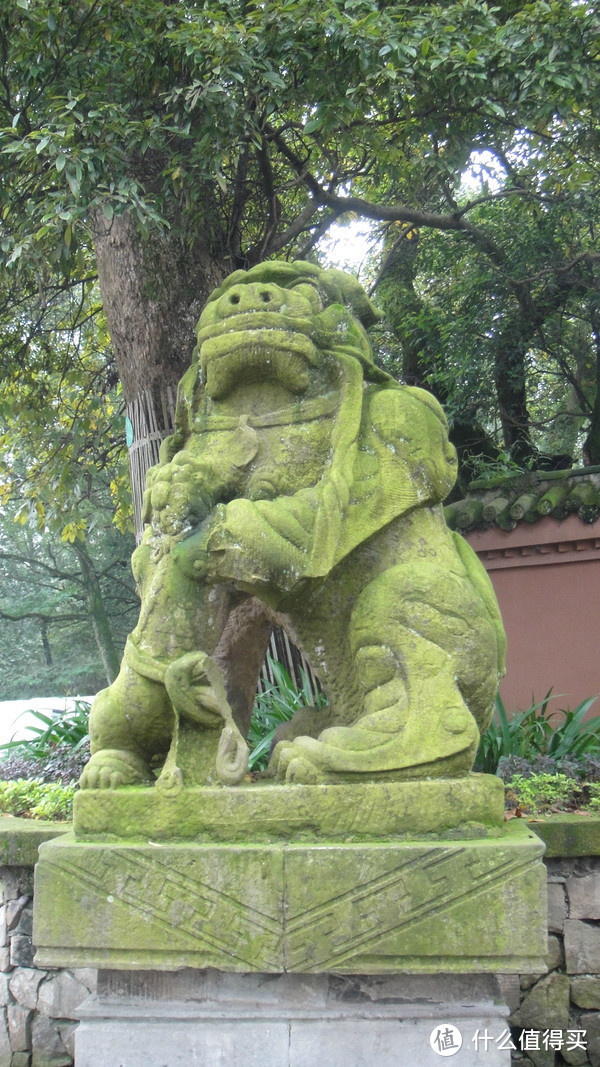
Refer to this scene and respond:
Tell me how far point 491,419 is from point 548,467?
81cm

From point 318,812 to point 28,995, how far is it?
1547 millimetres

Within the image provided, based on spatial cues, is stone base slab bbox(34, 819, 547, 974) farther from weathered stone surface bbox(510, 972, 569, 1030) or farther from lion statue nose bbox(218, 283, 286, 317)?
lion statue nose bbox(218, 283, 286, 317)

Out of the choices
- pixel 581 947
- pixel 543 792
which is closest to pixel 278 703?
pixel 543 792

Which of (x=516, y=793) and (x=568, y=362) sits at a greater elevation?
(x=568, y=362)

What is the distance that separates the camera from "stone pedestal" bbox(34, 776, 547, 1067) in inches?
85.1

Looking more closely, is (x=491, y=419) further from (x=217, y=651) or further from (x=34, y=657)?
(x=34, y=657)

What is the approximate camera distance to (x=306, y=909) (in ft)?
7.14

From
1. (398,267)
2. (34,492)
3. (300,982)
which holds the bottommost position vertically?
(300,982)

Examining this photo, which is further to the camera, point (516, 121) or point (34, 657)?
point (34, 657)

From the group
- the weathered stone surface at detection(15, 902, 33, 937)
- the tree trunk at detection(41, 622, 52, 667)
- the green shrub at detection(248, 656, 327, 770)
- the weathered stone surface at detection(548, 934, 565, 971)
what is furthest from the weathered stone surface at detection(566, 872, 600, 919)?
the tree trunk at detection(41, 622, 52, 667)

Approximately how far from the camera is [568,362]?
28.4 ft

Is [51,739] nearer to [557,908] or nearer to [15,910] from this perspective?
[15,910]

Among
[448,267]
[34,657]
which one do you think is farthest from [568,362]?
[34,657]

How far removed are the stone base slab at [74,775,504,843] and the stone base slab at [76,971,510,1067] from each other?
35cm
